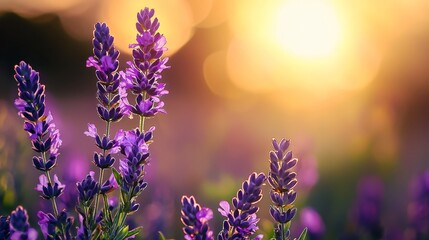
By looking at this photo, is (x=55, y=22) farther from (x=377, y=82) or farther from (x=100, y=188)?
(x=100, y=188)

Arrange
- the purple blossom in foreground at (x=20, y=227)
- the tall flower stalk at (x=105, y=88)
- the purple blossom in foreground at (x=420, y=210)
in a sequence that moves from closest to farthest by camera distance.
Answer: the purple blossom in foreground at (x=20, y=227) → the tall flower stalk at (x=105, y=88) → the purple blossom in foreground at (x=420, y=210)

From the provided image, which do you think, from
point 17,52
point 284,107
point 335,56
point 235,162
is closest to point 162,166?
point 235,162

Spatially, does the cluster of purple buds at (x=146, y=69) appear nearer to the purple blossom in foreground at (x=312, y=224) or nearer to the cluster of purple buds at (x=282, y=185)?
the cluster of purple buds at (x=282, y=185)

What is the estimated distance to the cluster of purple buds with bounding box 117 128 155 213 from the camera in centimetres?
185

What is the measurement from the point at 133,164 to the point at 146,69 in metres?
0.30

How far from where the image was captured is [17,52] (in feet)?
85.3

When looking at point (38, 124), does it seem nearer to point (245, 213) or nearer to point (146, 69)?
point (146, 69)

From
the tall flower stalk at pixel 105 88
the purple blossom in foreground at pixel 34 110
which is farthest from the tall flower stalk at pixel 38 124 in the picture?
the tall flower stalk at pixel 105 88

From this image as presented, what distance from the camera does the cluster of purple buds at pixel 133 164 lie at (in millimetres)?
1854

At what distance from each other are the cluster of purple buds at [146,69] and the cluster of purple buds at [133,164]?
11 cm

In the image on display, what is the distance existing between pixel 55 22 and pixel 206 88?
26.0 ft

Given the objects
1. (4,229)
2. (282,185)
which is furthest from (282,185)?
(4,229)

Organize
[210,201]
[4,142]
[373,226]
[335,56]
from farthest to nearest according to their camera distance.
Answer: [335,56] → [210,201] → [4,142] → [373,226]

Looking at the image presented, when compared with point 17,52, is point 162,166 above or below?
below
